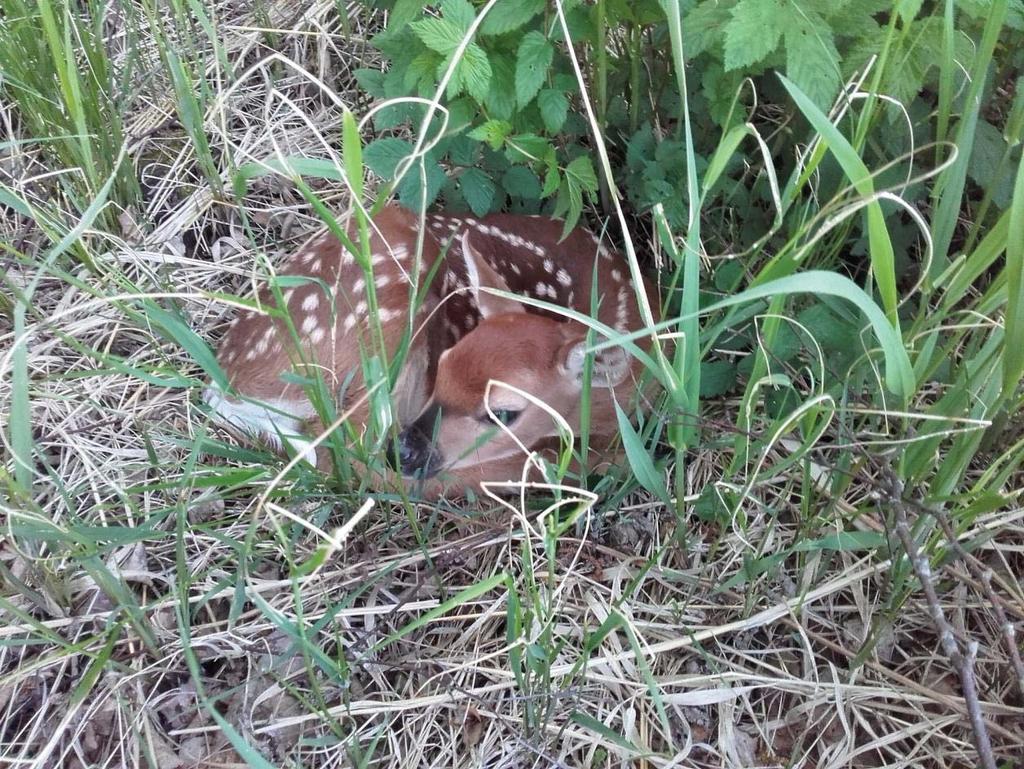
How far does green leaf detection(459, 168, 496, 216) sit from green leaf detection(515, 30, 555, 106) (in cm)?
52

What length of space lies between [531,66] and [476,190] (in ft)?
1.86

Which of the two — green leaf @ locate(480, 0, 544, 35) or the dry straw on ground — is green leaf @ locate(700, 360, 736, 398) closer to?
the dry straw on ground

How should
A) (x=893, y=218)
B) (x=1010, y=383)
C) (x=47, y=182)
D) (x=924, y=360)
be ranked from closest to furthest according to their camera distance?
1. (x=1010, y=383)
2. (x=924, y=360)
3. (x=893, y=218)
4. (x=47, y=182)

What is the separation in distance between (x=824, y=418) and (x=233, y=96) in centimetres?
243

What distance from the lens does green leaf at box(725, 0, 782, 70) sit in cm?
163

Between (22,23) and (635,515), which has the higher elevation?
(22,23)

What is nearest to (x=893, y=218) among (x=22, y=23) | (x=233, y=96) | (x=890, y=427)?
(x=890, y=427)

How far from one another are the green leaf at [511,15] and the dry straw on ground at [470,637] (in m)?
0.44

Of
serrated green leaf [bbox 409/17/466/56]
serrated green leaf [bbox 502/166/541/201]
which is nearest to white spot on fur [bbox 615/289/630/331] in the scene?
serrated green leaf [bbox 502/166/541/201]

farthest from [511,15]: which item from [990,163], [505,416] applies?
[990,163]

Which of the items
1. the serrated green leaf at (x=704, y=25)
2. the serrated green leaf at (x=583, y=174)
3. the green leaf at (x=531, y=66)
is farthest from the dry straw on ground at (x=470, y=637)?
the serrated green leaf at (x=704, y=25)

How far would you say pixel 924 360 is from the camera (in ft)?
5.42

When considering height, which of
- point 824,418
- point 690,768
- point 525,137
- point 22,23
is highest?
point 22,23

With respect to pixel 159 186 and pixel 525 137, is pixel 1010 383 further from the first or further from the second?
pixel 159 186
